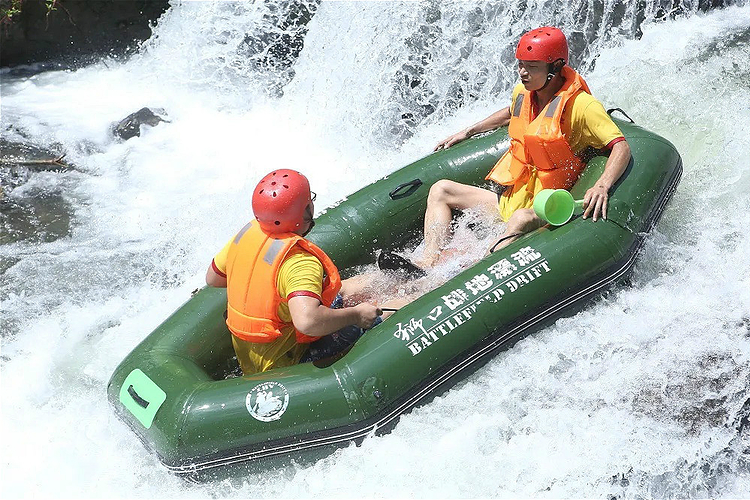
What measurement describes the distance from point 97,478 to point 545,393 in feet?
7.08

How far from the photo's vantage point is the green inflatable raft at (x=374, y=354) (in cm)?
395

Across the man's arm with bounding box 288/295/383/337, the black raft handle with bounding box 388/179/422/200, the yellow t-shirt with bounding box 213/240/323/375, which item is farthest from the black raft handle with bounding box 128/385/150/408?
the black raft handle with bounding box 388/179/422/200

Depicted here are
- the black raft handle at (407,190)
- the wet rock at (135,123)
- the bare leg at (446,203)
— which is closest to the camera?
the bare leg at (446,203)

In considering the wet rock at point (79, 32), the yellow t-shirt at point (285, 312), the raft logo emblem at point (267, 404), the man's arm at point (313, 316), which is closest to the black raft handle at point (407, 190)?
the yellow t-shirt at point (285, 312)

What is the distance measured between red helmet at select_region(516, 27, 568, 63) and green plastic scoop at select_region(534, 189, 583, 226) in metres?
0.67

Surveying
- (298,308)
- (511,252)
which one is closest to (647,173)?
(511,252)

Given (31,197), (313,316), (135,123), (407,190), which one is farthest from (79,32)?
(313,316)

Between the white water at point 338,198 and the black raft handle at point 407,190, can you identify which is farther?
the black raft handle at point 407,190

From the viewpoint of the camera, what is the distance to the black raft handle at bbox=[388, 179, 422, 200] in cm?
529

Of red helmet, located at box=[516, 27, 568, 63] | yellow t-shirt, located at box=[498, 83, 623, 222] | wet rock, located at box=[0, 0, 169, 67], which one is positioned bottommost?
wet rock, located at box=[0, 0, 169, 67]

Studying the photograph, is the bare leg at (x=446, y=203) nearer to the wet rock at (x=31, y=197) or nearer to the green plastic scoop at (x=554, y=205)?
the green plastic scoop at (x=554, y=205)

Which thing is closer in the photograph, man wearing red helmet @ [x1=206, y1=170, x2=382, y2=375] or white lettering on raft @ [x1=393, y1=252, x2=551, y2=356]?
man wearing red helmet @ [x1=206, y1=170, x2=382, y2=375]

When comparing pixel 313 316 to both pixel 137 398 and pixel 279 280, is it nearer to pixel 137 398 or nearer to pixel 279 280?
pixel 279 280

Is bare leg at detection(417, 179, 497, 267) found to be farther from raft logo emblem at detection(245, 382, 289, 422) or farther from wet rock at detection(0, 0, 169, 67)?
wet rock at detection(0, 0, 169, 67)
